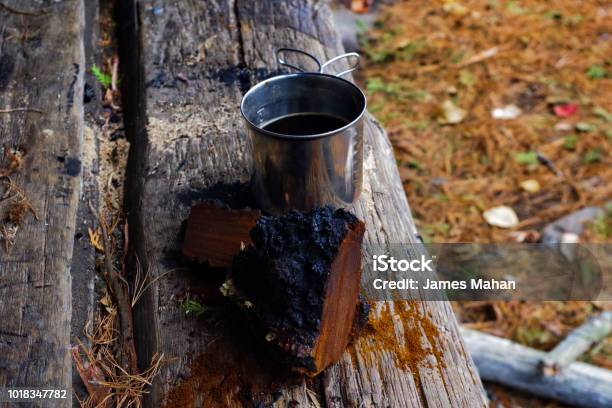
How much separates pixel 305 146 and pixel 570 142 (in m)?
2.93

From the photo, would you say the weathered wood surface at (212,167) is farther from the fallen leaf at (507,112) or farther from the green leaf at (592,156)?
the green leaf at (592,156)

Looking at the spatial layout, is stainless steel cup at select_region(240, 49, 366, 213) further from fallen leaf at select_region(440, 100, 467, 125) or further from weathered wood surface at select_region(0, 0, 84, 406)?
fallen leaf at select_region(440, 100, 467, 125)

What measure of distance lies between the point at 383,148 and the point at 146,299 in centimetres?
106

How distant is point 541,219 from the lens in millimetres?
3711

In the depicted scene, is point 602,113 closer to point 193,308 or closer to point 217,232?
point 217,232

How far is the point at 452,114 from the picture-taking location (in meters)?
4.39

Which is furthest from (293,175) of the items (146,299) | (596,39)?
(596,39)

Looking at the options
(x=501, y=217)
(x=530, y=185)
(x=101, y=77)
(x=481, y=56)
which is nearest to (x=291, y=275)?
(x=101, y=77)

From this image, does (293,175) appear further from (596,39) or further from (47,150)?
(596,39)

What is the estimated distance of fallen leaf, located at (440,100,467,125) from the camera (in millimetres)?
4355

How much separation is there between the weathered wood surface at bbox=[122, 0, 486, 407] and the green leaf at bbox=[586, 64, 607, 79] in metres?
2.57

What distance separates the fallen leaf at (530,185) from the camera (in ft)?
12.7

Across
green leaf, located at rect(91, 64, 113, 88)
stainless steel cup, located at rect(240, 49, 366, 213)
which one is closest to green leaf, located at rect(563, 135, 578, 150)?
stainless steel cup, located at rect(240, 49, 366, 213)

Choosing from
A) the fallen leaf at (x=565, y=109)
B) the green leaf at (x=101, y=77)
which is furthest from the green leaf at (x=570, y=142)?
the green leaf at (x=101, y=77)
